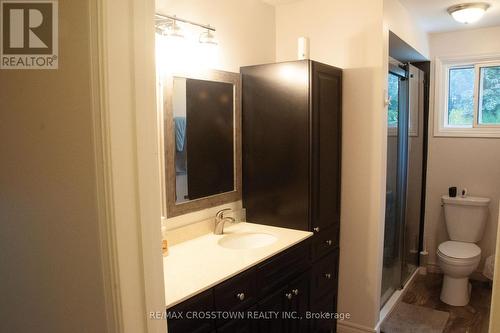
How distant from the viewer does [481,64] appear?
347cm

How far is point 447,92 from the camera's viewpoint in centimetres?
369

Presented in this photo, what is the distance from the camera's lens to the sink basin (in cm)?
223

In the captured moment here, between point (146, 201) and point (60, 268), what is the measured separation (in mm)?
345

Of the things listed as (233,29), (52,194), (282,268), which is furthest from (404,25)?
(52,194)

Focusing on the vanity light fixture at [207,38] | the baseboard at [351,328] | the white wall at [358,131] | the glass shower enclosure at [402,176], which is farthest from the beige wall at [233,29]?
the baseboard at [351,328]

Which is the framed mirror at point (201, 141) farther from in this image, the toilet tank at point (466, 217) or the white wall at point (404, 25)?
the toilet tank at point (466, 217)

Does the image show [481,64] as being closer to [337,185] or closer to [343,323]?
[337,185]

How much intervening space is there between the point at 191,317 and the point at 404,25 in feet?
8.24

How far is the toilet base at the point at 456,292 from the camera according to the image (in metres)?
3.10

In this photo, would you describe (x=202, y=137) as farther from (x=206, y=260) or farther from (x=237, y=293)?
(x=237, y=293)

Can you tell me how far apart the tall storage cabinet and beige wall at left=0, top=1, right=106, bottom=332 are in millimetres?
1519

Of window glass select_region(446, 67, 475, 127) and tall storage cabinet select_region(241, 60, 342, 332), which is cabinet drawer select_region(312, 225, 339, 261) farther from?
window glass select_region(446, 67, 475, 127)

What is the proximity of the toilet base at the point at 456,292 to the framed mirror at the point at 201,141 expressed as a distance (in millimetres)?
2025

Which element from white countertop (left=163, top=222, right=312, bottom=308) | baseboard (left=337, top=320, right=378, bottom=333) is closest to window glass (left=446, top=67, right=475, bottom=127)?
baseboard (left=337, top=320, right=378, bottom=333)
